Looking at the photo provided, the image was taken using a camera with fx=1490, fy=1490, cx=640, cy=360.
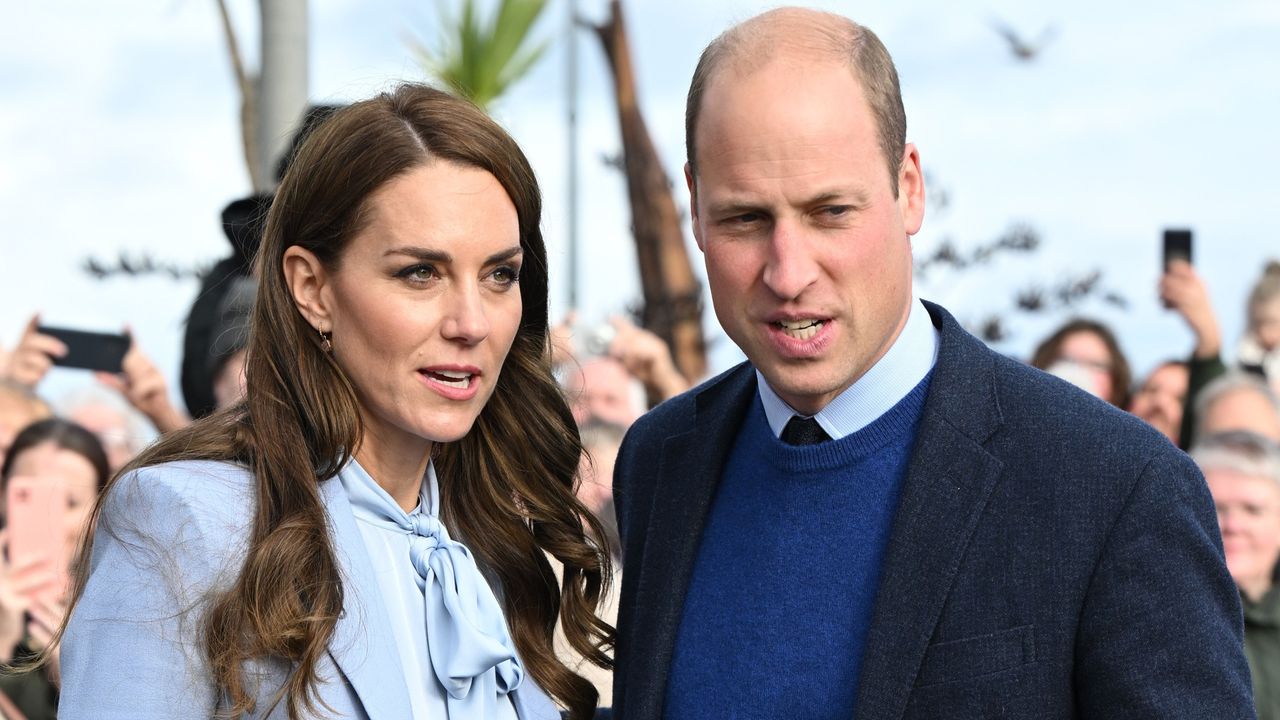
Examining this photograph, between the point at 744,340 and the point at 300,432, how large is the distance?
0.87 metres

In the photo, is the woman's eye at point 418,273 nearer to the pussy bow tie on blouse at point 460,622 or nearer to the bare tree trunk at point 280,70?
the pussy bow tie on blouse at point 460,622

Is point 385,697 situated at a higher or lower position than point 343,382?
lower

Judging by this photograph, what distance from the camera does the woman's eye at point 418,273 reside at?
280cm

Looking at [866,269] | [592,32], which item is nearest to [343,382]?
[866,269]

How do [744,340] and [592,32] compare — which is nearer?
[744,340]

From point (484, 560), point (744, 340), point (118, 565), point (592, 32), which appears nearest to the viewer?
point (118, 565)

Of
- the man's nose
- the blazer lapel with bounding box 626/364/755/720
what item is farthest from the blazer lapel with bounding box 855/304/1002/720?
the blazer lapel with bounding box 626/364/755/720

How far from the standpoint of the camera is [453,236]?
2.82m

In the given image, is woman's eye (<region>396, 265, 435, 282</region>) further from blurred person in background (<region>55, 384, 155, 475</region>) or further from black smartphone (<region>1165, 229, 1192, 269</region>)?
black smartphone (<region>1165, 229, 1192, 269</region>)

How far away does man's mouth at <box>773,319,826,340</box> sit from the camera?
8.74ft

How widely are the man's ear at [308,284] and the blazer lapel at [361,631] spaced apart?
32cm

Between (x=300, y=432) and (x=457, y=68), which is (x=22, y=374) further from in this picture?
(x=457, y=68)

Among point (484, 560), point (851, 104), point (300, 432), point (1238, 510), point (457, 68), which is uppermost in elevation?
point (457, 68)

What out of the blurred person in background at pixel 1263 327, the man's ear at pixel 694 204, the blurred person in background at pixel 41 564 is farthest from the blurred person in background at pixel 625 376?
the man's ear at pixel 694 204
